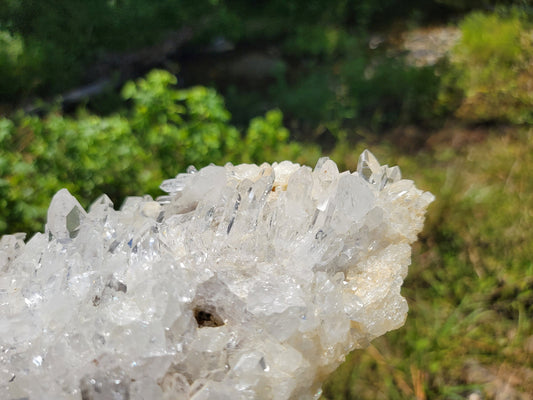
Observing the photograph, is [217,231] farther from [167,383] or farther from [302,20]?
[302,20]

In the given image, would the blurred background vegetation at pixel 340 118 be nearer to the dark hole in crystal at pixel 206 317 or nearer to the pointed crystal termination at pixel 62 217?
the dark hole in crystal at pixel 206 317

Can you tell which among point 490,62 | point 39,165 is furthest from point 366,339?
point 490,62

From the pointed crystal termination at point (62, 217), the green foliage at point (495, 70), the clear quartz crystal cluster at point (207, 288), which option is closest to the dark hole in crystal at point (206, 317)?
the clear quartz crystal cluster at point (207, 288)

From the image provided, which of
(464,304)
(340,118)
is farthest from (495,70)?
(464,304)

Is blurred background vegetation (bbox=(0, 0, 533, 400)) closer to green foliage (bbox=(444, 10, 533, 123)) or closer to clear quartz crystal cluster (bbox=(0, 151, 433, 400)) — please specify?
green foliage (bbox=(444, 10, 533, 123))

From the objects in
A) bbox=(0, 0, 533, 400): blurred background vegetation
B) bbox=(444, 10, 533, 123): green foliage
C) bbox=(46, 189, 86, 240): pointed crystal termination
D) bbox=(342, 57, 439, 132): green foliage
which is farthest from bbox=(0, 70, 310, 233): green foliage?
bbox=(444, 10, 533, 123): green foliage

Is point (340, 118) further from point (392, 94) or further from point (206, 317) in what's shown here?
point (206, 317)
